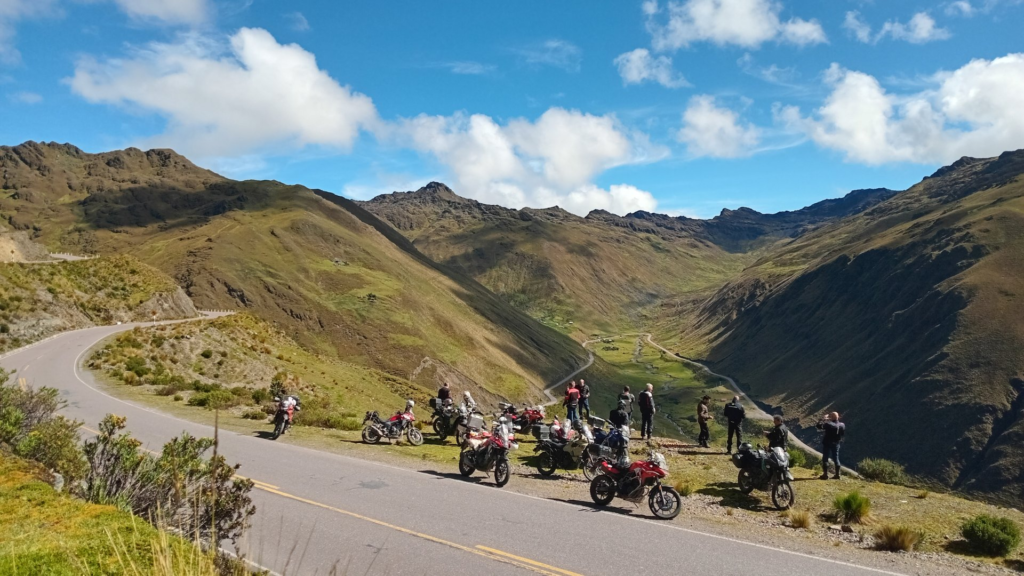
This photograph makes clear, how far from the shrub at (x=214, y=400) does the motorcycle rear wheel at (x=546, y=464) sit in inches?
544

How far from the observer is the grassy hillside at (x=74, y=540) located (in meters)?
4.51

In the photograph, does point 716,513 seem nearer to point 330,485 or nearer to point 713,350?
point 330,485

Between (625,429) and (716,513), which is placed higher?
(625,429)

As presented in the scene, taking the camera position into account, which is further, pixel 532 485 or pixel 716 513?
pixel 532 485

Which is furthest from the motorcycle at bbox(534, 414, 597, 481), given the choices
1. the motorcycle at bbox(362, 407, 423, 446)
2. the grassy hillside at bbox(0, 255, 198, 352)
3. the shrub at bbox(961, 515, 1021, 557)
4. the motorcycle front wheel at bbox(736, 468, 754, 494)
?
the grassy hillside at bbox(0, 255, 198, 352)

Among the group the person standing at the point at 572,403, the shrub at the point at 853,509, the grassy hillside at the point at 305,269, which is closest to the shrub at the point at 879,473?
the person standing at the point at 572,403

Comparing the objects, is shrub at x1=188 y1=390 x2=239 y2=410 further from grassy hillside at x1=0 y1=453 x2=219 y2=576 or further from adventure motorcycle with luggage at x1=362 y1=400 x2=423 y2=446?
grassy hillside at x1=0 y1=453 x2=219 y2=576

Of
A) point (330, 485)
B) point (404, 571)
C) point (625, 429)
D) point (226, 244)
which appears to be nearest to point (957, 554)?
point (625, 429)

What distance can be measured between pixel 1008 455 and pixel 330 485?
3011 inches

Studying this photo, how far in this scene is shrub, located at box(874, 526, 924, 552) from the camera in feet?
34.2

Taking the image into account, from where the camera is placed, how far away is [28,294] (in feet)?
117

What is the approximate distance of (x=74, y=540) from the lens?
5.65m

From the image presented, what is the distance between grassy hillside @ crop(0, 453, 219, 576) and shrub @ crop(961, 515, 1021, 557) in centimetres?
1301

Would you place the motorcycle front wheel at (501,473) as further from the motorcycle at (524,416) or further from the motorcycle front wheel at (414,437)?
the motorcycle at (524,416)
